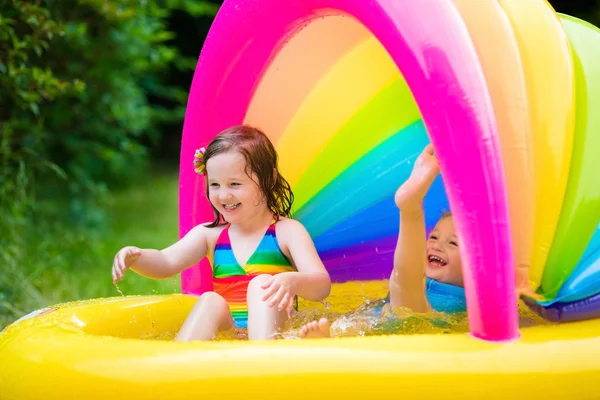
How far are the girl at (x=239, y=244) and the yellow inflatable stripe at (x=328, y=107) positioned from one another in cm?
42

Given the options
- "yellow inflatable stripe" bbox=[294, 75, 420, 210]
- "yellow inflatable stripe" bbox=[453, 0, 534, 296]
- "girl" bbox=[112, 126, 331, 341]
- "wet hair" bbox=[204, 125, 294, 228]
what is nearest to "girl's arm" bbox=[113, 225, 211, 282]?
"girl" bbox=[112, 126, 331, 341]

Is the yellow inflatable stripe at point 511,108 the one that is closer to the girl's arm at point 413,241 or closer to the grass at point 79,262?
the girl's arm at point 413,241

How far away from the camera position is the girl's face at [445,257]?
2.71 metres

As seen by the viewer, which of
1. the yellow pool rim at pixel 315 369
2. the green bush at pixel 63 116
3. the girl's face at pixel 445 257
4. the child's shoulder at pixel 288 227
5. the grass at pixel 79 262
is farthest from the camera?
the green bush at pixel 63 116

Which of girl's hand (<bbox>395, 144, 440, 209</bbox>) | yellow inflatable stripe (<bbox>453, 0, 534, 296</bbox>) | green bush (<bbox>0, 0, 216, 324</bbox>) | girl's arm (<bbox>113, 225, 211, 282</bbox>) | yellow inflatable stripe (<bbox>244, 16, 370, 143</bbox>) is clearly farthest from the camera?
green bush (<bbox>0, 0, 216, 324</bbox>)

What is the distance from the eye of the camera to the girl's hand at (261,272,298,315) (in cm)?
216

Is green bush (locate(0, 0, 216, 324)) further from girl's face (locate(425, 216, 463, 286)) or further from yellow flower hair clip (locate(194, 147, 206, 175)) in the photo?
girl's face (locate(425, 216, 463, 286))

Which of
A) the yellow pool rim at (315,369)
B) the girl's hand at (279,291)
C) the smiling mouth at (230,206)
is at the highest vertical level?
the smiling mouth at (230,206)

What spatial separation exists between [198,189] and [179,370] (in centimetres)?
116

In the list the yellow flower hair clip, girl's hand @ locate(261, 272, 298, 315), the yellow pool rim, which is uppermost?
the yellow flower hair clip

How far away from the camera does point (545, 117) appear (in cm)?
220

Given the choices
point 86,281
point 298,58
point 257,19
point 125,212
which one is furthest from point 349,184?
point 125,212

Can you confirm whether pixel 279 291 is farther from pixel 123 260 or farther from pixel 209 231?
pixel 209 231

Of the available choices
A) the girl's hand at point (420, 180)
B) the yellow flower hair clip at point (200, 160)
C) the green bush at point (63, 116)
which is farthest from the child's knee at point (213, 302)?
the green bush at point (63, 116)
